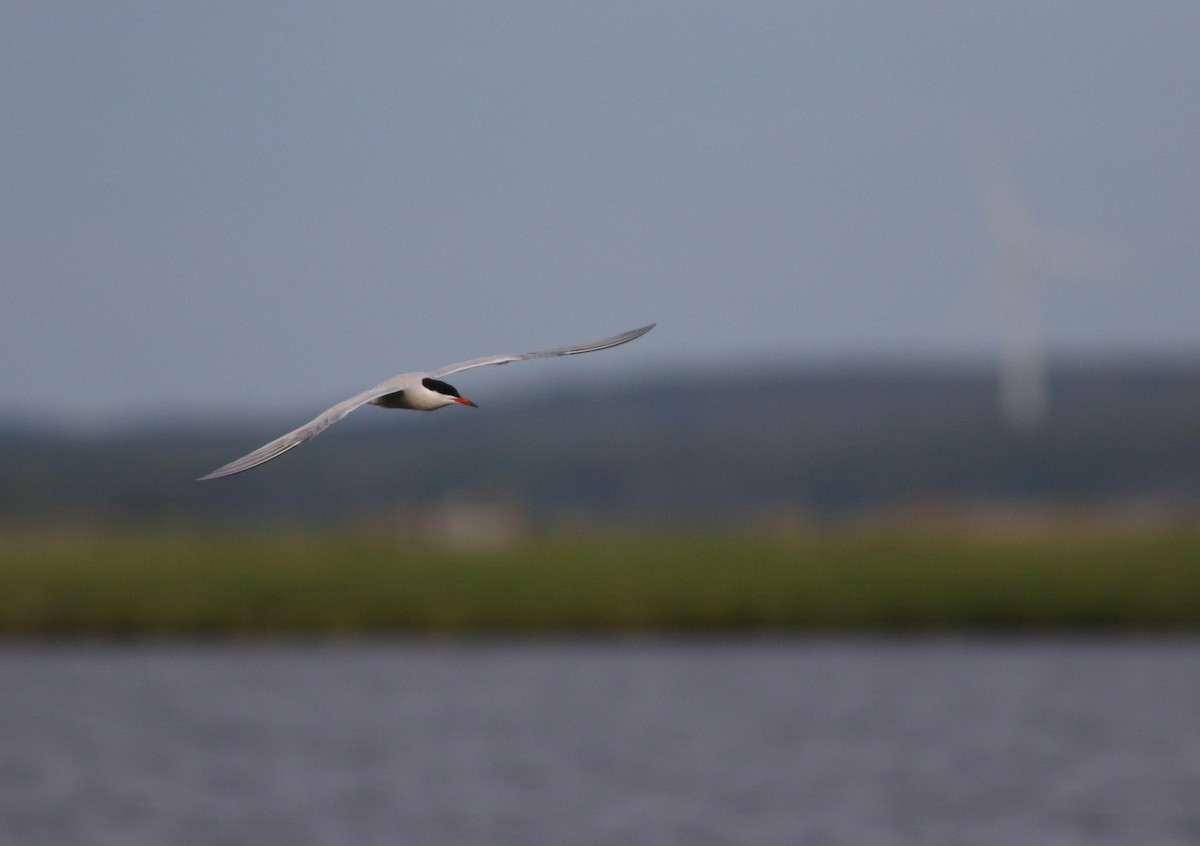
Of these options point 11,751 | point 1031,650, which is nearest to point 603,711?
point 11,751

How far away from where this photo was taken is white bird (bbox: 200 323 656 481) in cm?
911

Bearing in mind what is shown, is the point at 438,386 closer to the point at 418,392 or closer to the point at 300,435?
the point at 418,392

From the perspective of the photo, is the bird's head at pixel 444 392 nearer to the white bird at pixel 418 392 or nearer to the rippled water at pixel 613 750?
the white bird at pixel 418 392

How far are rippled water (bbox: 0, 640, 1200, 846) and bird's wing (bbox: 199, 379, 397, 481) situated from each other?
25.2m

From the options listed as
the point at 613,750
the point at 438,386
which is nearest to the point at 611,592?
the point at 613,750

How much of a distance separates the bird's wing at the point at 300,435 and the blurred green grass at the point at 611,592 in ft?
192

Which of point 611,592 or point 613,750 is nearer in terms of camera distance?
point 613,750

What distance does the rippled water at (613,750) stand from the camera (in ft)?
120

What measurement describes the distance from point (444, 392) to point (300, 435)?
1.02m

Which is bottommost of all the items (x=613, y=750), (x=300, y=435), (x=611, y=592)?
(x=613, y=750)

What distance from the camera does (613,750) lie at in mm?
49250

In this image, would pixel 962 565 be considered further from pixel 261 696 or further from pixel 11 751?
pixel 11 751

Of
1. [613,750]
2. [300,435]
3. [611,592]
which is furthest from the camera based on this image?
[611,592]

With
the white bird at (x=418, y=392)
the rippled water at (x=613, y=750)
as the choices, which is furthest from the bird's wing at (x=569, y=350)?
the rippled water at (x=613, y=750)
